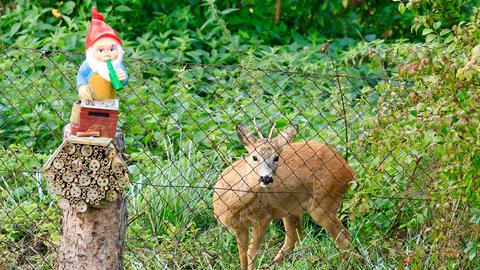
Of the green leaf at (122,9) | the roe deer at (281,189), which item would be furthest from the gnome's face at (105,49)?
the green leaf at (122,9)

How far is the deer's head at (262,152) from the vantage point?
713cm

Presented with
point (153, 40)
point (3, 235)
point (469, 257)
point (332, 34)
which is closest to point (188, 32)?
point (153, 40)

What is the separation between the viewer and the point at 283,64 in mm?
10289

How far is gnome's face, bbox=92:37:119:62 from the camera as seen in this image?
5074 millimetres

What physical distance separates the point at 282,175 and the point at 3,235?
6.37 feet

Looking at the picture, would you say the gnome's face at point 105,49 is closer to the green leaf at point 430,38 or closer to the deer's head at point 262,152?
the green leaf at point 430,38

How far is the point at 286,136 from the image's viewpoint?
7.15 meters

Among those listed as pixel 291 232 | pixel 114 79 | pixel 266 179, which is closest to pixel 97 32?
pixel 114 79

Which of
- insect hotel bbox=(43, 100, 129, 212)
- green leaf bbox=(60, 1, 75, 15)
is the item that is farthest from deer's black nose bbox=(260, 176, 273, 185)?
green leaf bbox=(60, 1, 75, 15)

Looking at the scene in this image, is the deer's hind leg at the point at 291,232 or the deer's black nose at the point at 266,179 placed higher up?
the deer's black nose at the point at 266,179

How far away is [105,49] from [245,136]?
2.28 meters

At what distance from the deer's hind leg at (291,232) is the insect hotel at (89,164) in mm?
2231

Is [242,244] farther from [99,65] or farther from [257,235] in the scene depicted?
[99,65]

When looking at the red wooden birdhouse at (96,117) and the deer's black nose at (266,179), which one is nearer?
the red wooden birdhouse at (96,117)
